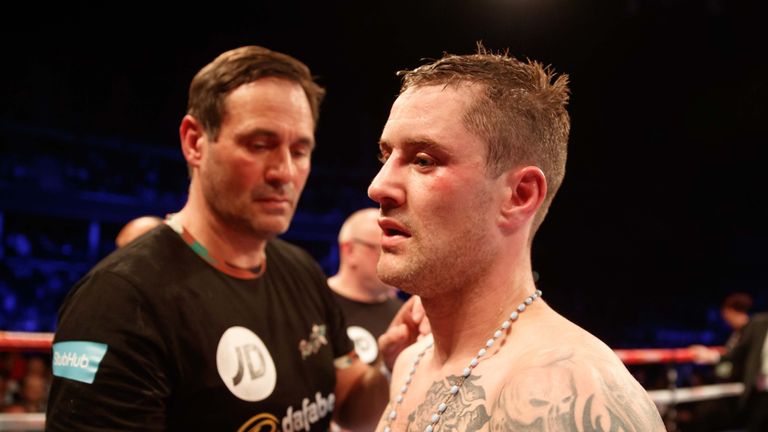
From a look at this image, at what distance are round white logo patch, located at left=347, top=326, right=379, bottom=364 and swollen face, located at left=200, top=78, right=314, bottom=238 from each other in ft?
3.96

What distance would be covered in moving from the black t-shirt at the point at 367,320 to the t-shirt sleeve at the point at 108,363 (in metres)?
1.46

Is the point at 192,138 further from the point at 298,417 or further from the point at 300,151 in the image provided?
the point at 298,417

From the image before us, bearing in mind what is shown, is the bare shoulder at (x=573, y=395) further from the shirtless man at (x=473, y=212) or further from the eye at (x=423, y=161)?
the eye at (x=423, y=161)

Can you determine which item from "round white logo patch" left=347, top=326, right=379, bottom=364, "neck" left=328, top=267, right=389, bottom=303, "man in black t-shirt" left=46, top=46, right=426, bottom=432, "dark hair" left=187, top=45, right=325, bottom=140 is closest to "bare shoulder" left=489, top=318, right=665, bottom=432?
"man in black t-shirt" left=46, top=46, right=426, bottom=432

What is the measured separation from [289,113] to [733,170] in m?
9.66

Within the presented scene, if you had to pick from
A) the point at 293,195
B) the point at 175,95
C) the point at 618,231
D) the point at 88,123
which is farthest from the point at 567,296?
the point at 293,195

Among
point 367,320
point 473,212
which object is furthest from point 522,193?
point 367,320

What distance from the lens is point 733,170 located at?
31.8 ft

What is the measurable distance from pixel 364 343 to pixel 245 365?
4.48 feet

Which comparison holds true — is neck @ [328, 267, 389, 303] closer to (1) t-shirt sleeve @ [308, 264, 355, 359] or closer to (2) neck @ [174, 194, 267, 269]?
(1) t-shirt sleeve @ [308, 264, 355, 359]

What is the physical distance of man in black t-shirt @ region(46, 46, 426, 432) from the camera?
1253mm

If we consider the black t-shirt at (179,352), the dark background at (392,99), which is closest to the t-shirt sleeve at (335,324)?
the black t-shirt at (179,352)

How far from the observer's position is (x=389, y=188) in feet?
3.27

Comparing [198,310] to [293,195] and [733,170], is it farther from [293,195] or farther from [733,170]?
[733,170]
